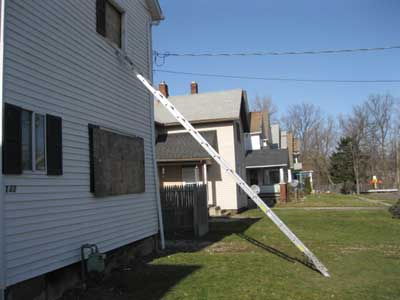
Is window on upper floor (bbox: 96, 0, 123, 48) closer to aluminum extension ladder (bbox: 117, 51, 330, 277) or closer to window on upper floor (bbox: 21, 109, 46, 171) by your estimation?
aluminum extension ladder (bbox: 117, 51, 330, 277)

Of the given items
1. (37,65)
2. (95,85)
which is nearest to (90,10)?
(95,85)

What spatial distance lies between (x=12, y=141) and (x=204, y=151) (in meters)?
14.8

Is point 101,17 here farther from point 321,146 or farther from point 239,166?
point 321,146

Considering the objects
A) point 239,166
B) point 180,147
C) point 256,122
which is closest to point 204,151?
point 180,147

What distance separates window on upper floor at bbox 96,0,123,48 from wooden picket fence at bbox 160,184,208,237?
6094 millimetres

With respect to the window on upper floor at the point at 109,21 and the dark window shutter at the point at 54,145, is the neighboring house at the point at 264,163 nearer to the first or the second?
the window on upper floor at the point at 109,21

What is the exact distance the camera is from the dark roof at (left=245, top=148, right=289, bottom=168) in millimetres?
27258

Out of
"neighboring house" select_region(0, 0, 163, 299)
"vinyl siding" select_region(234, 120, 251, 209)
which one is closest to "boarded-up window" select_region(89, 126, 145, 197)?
"neighboring house" select_region(0, 0, 163, 299)

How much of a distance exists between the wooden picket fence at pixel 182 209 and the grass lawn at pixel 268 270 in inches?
35.7

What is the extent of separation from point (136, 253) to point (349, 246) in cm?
584

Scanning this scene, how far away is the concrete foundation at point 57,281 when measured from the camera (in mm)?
5244

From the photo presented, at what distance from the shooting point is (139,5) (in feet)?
33.7

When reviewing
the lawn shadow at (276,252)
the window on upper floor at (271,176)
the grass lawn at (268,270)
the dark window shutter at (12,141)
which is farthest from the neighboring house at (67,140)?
the window on upper floor at (271,176)

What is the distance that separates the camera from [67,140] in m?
6.52
